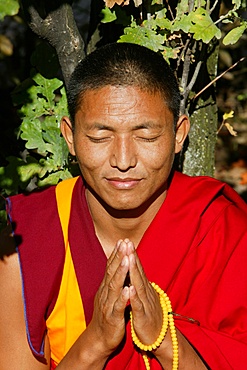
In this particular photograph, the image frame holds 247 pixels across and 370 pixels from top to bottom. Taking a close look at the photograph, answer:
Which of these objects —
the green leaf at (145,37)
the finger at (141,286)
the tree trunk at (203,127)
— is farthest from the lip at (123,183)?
the tree trunk at (203,127)

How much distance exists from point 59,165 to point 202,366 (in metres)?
1.10

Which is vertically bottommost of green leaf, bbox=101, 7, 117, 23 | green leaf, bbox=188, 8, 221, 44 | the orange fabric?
the orange fabric

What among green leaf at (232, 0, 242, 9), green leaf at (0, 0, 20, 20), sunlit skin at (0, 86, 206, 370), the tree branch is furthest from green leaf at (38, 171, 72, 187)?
green leaf at (0, 0, 20, 20)

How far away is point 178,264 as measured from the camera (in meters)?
3.13

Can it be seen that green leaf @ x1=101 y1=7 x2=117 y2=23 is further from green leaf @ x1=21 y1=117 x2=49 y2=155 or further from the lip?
the lip

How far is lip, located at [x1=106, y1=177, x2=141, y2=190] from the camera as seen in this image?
2.93 metres

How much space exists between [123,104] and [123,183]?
0.88ft

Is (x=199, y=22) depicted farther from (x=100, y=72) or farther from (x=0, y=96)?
(x=0, y=96)

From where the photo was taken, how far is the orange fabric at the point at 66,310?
3148 millimetres

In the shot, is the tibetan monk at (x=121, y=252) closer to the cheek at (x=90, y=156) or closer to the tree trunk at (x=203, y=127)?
the cheek at (x=90, y=156)

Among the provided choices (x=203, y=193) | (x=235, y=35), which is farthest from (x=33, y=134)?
(x=235, y=35)

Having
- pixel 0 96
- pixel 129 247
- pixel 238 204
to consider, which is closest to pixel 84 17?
pixel 0 96

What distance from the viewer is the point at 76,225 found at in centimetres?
320

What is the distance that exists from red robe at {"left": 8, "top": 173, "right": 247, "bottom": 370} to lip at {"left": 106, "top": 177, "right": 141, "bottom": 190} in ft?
0.90
